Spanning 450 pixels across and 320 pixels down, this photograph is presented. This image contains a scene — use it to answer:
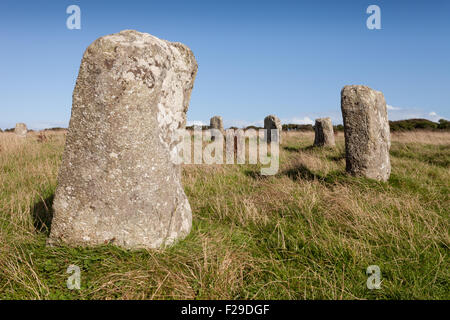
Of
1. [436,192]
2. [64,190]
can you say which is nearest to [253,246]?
[64,190]

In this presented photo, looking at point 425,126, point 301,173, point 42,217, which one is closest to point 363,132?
point 301,173

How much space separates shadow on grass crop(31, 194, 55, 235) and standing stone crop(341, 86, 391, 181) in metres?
5.62

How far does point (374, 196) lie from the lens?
510cm

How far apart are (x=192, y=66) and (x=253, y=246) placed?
2.26 m

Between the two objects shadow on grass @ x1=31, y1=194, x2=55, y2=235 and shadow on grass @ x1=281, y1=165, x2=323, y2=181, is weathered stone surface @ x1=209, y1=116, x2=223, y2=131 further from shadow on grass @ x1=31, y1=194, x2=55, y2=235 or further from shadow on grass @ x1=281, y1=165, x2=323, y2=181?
shadow on grass @ x1=31, y1=194, x2=55, y2=235

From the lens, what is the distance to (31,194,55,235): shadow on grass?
369cm

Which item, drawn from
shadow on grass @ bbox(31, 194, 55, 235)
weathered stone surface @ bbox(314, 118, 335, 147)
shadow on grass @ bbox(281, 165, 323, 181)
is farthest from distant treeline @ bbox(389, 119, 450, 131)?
shadow on grass @ bbox(31, 194, 55, 235)

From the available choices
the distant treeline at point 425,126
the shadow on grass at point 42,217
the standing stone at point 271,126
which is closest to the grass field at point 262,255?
the shadow on grass at point 42,217

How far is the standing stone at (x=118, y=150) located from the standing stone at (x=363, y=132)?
450 centimetres

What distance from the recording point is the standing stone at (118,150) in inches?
113

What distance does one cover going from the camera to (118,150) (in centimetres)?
293

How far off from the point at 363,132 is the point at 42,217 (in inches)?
233

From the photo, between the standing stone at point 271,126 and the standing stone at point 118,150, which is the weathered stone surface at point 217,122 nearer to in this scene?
the standing stone at point 271,126

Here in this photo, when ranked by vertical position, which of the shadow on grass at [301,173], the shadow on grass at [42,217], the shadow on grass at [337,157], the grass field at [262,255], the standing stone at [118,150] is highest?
the standing stone at [118,150]
